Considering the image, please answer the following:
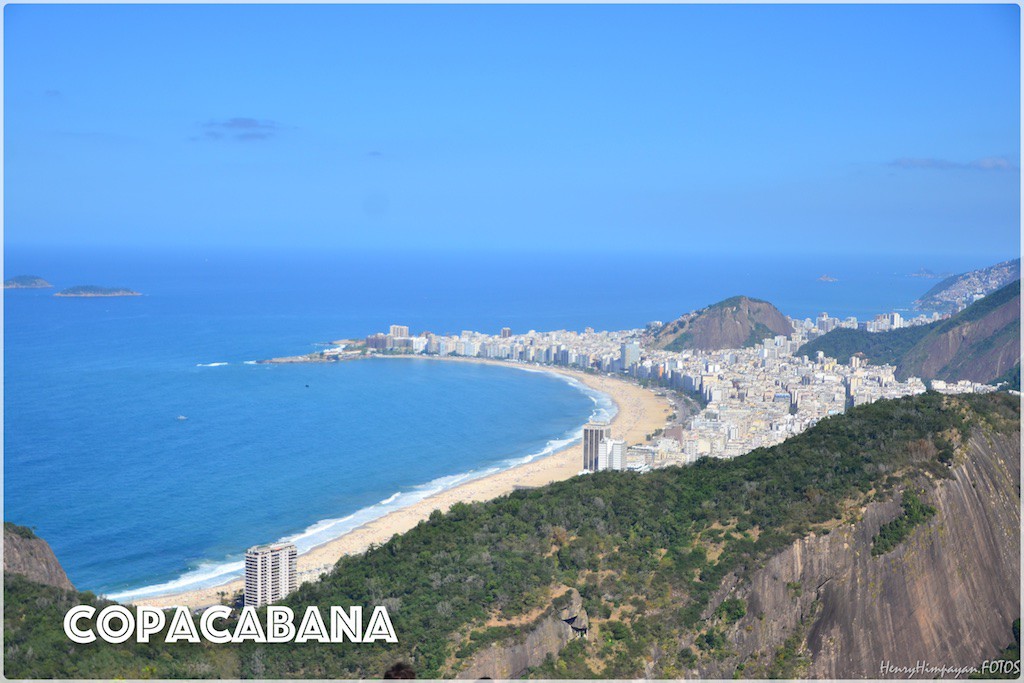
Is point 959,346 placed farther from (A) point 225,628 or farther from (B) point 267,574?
(A) point 225,628

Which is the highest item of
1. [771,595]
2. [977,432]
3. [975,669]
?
[977,432]

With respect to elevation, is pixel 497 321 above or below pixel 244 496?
above

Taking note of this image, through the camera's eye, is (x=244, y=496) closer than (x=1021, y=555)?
No

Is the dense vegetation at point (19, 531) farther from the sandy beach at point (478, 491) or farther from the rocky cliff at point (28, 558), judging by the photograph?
the sandy beach at point (478, 491)

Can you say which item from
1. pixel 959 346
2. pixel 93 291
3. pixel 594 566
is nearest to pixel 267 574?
pixel 594 566

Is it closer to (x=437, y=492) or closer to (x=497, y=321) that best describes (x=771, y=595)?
(x=437, y=492)

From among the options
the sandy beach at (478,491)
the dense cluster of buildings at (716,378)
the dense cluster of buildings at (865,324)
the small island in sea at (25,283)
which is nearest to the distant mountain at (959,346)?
the dense cluster of buildings at (716,378)

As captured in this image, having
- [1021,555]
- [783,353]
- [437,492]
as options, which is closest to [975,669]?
[1021,555]
